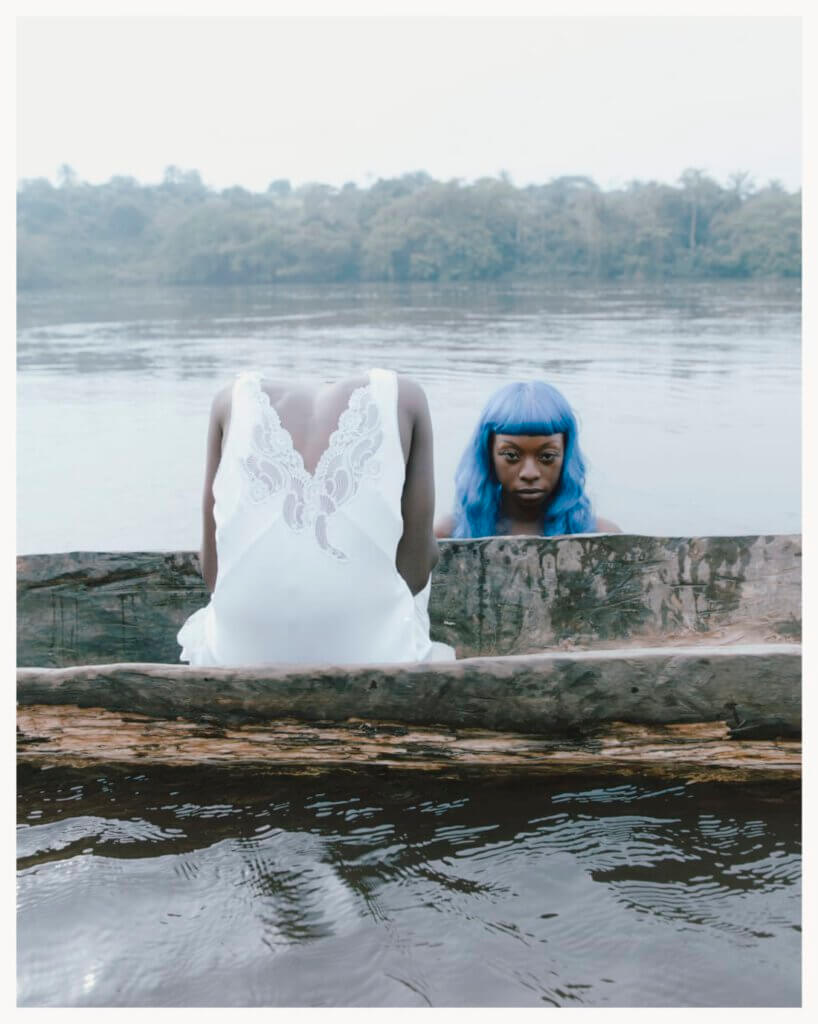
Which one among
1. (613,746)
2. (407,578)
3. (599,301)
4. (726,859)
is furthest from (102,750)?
(599,301)

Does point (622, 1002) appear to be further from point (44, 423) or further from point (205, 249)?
point (205, 249)

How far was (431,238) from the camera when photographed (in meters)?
33.4

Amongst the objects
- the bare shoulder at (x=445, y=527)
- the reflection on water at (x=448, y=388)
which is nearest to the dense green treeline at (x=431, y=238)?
the reflection on water at (x=448, y=388)

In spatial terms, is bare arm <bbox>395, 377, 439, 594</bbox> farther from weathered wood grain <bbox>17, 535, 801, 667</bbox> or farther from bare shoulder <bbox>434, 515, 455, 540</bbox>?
bare shoulder <bbox>434, 515, 455, 540</bbox>

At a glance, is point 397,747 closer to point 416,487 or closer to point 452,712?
point 452,712

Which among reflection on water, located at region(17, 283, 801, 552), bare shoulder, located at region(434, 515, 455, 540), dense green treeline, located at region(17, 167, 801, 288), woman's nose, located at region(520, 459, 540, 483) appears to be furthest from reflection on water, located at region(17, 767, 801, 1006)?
dense green treeline, located at region(17, 167, 801, 288)

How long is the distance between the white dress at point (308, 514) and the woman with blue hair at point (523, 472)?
114 cm

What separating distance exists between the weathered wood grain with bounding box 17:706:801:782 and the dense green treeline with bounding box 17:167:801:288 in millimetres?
30709

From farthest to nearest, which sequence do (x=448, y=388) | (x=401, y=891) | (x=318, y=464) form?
1. (x=448, y=388)
2. (x=401, y=891)
3. (x=318, y=464)

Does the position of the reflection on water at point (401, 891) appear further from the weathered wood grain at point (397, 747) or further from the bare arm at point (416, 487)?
the bare arm at point (416, 487)

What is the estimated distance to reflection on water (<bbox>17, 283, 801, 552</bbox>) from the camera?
7.54 m

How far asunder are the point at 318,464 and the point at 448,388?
32.6 ft

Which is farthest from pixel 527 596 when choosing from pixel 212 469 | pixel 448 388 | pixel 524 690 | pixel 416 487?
pixel 448 388

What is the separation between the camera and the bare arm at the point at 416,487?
6.95ft
